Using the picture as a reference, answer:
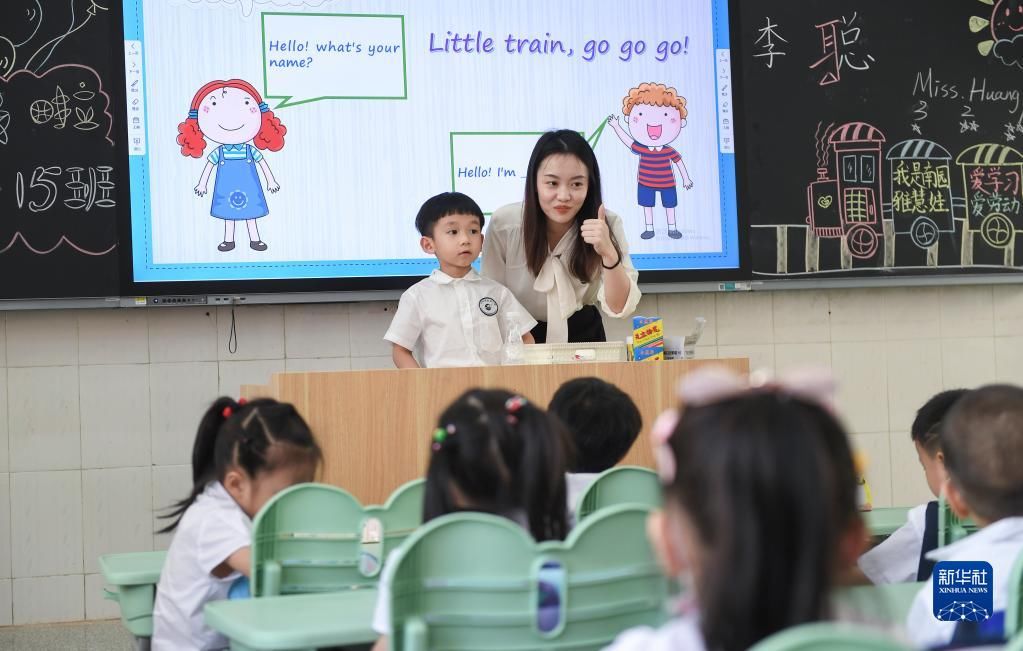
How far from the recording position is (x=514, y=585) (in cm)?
145

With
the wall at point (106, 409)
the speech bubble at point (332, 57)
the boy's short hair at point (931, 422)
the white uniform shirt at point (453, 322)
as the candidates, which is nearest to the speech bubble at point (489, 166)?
the speech bubble at point (332, 57)

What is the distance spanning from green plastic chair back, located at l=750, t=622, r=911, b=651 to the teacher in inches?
102

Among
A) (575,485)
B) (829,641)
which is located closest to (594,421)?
(575,485)

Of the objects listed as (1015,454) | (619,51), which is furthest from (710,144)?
(1015,454)

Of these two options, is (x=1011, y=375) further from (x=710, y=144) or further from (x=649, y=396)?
(x=649, y=396)

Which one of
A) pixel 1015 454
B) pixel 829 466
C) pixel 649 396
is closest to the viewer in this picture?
pixel 829 466

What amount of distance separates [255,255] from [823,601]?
3606mm

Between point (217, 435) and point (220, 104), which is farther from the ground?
point (220, 104)

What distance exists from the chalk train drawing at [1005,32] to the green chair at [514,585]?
4.40m

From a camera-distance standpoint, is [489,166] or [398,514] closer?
[398,514]

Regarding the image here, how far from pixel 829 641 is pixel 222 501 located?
1775 mm

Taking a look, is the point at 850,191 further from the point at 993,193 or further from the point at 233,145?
the point at 233,145

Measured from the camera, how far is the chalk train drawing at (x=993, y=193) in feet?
16.5

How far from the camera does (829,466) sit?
0.92m
